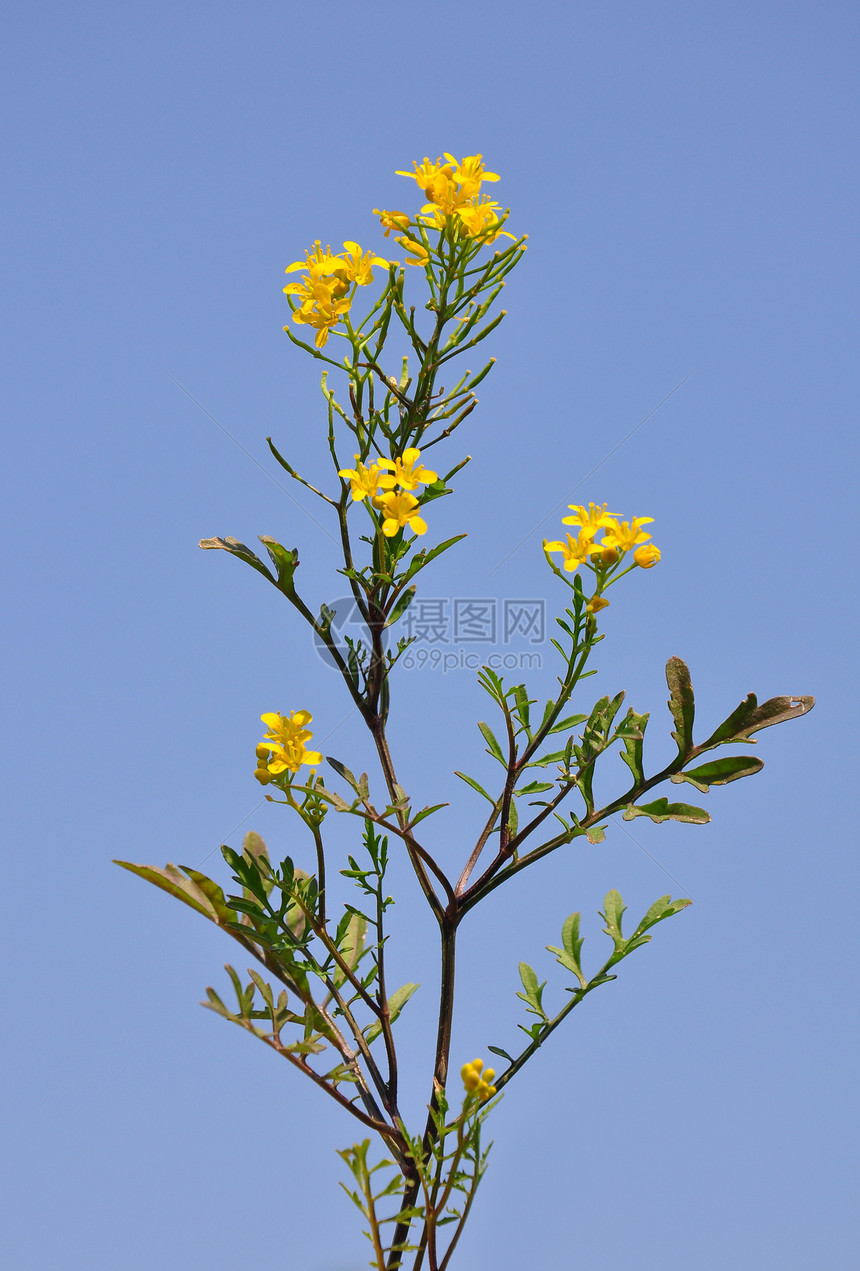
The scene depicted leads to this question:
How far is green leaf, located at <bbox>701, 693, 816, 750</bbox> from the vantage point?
4.43 feet

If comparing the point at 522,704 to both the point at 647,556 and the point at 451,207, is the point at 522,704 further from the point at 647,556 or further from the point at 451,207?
the point at 451,207

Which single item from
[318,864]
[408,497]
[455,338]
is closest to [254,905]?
[318,864]

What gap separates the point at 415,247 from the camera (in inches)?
55.2

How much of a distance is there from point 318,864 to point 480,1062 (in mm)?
338

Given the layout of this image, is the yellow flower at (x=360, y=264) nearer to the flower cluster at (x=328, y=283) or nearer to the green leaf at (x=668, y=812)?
the flower cluster at (x=328, y=283)

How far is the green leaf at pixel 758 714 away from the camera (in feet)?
4.43

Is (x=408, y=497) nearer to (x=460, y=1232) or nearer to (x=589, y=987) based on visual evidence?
(x=589, y=987)

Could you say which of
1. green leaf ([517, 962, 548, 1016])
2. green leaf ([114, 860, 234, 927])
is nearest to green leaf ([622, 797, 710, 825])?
green leaf ([517, 962, 548, 1016])

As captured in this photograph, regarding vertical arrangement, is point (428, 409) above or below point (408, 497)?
above

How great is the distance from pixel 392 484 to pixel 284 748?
38 cm

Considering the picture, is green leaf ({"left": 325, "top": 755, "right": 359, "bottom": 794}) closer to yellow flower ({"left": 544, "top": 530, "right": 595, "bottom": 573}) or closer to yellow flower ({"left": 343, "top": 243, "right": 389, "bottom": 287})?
yellow flower ({"left": 544, "top": 530, "right": 595, "bottom": 573})

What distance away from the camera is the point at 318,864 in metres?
1.33

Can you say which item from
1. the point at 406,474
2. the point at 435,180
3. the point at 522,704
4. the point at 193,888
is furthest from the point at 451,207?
the point at 193,888

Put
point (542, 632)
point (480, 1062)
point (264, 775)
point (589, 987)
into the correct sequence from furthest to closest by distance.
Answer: point (542, 632) < point (589, 987) < point (264, 775) < point (480, 1062)
